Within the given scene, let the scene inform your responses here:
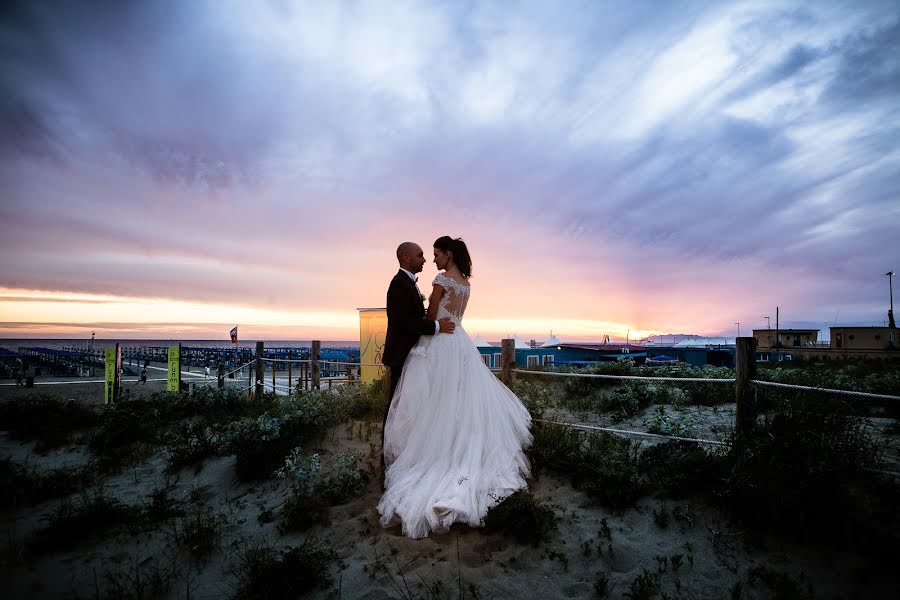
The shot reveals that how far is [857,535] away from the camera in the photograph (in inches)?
124

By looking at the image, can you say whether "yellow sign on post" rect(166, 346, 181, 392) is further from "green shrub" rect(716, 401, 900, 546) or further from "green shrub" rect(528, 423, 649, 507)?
"green shrub" rect(716, 401, 900, 546)

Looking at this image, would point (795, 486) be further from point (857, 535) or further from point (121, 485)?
point (121, 485)

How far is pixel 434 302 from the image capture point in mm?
4984

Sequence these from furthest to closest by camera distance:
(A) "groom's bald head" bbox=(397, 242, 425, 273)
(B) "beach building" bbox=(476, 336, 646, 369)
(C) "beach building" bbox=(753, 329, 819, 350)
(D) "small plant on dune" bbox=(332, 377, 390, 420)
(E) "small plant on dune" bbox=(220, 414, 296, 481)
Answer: (C) "beach building" bbox=(753, 329, 819, 350) → (B) "beach building" bbox=(476, 336, 646, 369) → (D) "small plant on dune" bbox=(332, 377, 390, 420) → (E) "small plant on dune" bbox=(220, 414, 296, 481) → (A) "groom's bald head" bbox=(397, 242, 425, 273)

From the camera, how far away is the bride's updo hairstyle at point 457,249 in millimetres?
4984

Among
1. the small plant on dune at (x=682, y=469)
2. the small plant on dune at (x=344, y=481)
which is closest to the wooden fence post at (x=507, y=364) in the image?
the small plant on dune at (x=682, y=469)

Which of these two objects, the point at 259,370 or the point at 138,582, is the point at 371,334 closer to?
the point at 259,370

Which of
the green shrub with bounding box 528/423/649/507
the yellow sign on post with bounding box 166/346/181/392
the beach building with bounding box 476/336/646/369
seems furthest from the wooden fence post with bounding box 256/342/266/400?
the beach building with bounding box 476/336/646/369

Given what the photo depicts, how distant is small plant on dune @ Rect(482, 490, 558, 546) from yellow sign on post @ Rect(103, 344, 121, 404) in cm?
1343

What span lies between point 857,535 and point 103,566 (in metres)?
6.17

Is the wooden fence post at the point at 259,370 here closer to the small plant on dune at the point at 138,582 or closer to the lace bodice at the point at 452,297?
the small plant on dune at the point at 138,582

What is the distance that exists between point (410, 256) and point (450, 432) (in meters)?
2.01

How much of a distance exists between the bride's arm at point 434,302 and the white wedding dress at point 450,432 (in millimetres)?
60

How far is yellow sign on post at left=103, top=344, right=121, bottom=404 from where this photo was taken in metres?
12.8
